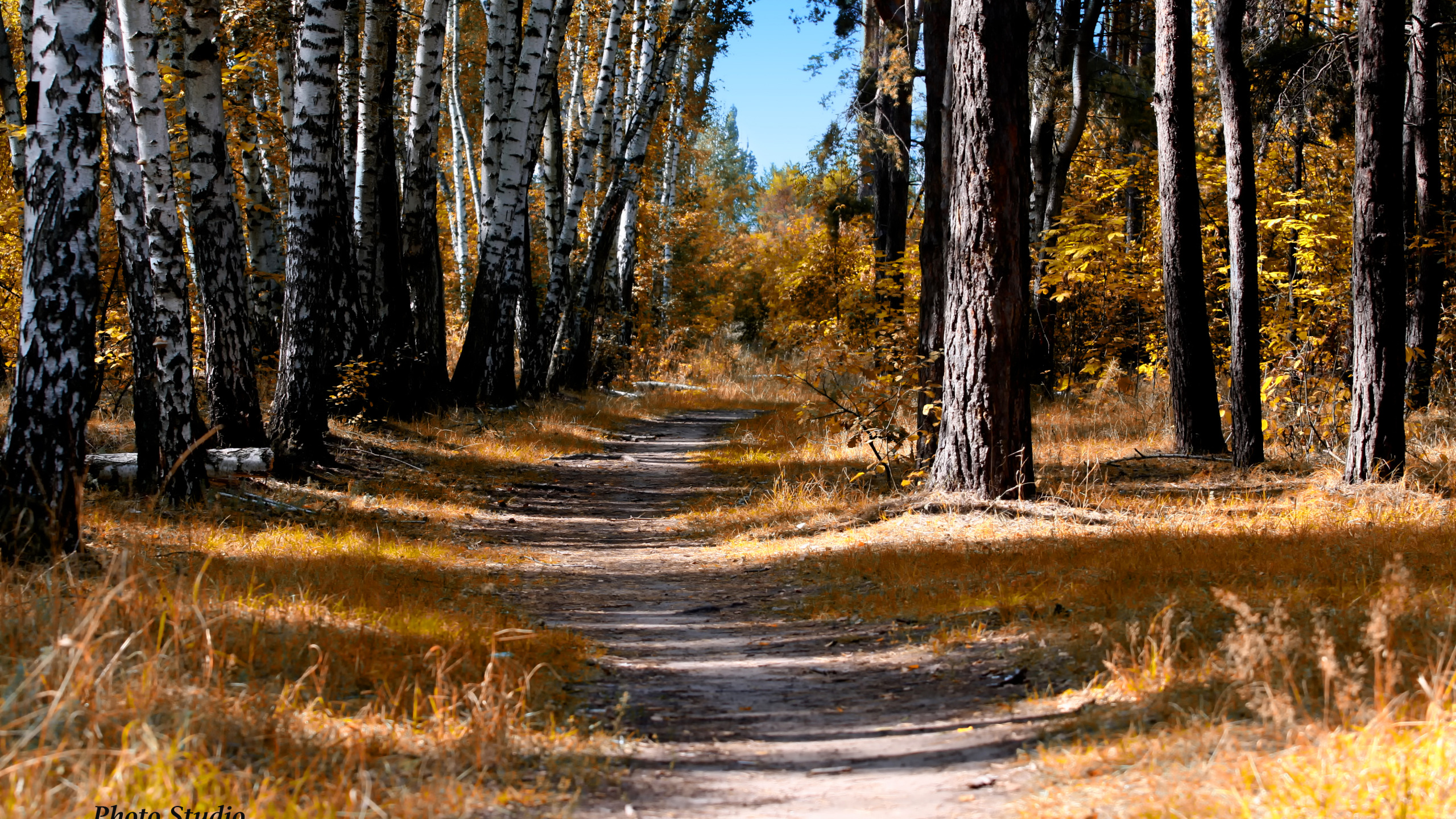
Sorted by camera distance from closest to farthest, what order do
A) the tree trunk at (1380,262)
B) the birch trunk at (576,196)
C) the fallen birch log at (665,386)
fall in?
the tree trunk at (1380,262) < the birch trunk at (576,196) < the fallen birch log at (665,386)

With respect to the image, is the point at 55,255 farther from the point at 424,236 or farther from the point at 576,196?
the point at 576,196

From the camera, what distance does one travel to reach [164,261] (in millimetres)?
7789

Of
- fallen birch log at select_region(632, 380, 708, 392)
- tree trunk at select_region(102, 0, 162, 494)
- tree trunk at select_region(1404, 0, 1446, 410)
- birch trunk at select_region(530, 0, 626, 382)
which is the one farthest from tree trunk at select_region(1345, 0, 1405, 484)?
fallen birch log at select_region(632, 380, 708, 392)

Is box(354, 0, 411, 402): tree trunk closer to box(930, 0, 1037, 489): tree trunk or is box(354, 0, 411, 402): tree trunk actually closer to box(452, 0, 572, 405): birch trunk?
box(452, 0, 572, 405): birch trunk

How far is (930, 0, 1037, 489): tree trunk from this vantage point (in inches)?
303

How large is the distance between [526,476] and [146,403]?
198 inches

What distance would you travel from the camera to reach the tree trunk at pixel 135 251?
7.09 meters

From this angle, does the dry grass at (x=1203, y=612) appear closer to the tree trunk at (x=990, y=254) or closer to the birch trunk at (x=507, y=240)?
the tree trunk at (x=990, y=254)

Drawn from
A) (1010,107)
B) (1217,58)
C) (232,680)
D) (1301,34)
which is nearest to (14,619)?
(232,680)

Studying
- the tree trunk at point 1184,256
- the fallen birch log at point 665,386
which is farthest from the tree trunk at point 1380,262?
the fallen birch log at point 665,386

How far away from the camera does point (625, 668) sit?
4.84 meters

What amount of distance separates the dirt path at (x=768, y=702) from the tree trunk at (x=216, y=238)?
3762mm

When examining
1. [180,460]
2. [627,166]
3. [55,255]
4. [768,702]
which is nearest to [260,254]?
[627,166]

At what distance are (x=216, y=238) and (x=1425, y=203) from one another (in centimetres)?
1392
